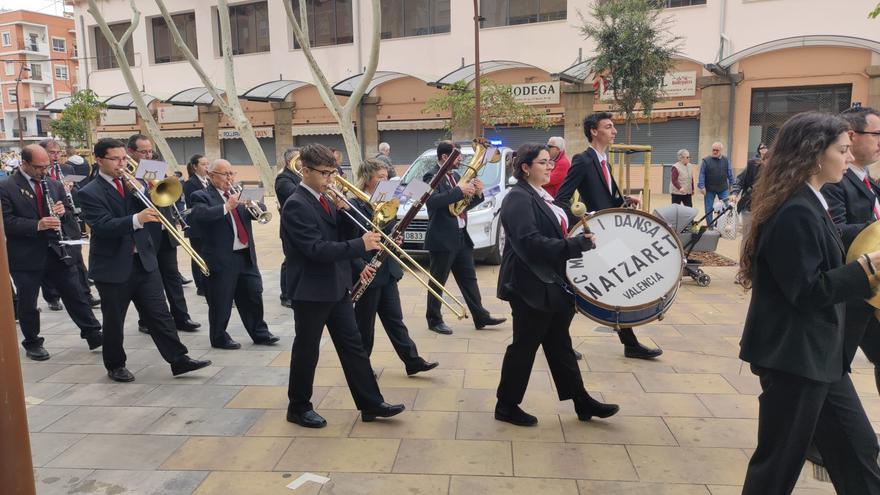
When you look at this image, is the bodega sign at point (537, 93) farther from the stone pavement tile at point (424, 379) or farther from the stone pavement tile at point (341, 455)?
the stone pavement tile at point (341, 455)

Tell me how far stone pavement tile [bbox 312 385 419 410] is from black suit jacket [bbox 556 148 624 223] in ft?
6.64

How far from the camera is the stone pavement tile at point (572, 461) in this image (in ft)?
11.6

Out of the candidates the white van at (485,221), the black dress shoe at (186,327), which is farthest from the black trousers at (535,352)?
the white van at (485,221)

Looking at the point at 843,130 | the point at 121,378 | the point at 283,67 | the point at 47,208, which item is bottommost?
the point at 121,378

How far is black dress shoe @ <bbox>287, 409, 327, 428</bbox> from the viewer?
4.23 m

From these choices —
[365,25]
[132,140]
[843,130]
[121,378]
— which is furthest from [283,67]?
[843,130]

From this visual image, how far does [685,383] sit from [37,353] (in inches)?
223

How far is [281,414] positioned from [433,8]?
23432 mm

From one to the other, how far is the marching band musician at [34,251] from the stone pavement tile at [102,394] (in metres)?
1.15

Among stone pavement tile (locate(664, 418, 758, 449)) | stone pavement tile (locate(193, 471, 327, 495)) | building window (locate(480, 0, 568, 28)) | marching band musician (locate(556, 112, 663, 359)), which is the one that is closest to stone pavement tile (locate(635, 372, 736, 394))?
stone pavement tile (locate(664, 418, 758, 449))

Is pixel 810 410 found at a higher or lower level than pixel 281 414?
higher

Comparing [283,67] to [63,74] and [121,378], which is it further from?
[63,74]

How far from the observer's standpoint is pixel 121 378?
5234mm

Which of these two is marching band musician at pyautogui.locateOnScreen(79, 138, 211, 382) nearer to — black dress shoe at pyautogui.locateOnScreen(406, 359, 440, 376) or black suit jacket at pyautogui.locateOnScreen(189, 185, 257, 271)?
black suit jacket at pyautogui.locateOnScreen(189, 185, 257, 271)
